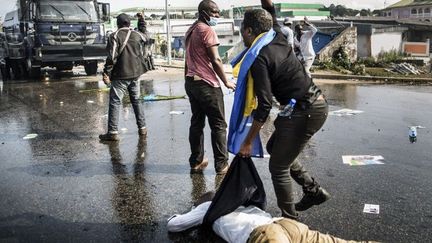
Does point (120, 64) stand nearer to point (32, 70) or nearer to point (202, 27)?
point (202, 27)

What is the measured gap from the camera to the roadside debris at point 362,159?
215 inches

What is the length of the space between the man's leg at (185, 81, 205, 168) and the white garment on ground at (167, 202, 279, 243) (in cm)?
163

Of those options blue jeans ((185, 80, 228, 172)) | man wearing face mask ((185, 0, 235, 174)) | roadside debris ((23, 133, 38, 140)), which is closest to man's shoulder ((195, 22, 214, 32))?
man wearing face mask ((185, 0, 235, 174))

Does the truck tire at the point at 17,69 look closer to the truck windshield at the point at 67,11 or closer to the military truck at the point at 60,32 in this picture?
the military truck at the point at 60,32

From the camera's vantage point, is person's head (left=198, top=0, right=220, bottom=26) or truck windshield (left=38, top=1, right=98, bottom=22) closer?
person's head (left=198, top=0, right=220, bottom=26)

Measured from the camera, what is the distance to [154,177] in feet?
16.6

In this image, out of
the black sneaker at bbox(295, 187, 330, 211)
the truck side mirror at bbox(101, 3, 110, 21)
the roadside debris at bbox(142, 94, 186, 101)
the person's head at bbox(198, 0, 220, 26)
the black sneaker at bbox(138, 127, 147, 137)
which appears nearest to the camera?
the black sneaker at bbox(295, 187, 330, 211)

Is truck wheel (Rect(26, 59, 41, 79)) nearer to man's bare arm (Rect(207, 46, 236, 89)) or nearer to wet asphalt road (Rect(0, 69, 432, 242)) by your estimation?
wet asphalt road (Rect(0, 69, 432, 242))

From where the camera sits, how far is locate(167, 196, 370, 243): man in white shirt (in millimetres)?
2906

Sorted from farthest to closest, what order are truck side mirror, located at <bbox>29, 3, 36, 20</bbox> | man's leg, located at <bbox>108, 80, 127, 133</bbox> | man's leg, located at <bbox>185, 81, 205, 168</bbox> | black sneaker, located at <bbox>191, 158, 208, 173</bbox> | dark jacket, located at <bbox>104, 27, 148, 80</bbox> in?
truck side mirror, located at <bbox>29, 3, 36, 20</bbox>, man's leg, located at <bbox>108, 80, 127, 133</bbox>, dark jacket, located at <bbox>104, 27, 148, 80</bbox>, black sneaker, located at <bbox>191, 158, 208, 173</bbox>, man's leg, located at <bbox>185, 81, 205, 168</bbox>

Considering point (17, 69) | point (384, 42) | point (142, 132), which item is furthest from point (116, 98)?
point (384, 42)

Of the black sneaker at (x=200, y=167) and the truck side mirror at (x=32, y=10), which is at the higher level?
the truck side mirror at (x=32, y=10)

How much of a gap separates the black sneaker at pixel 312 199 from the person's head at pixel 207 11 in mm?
2147

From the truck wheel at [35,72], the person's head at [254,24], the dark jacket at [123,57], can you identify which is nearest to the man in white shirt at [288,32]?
the dark jacket at [123,57]
